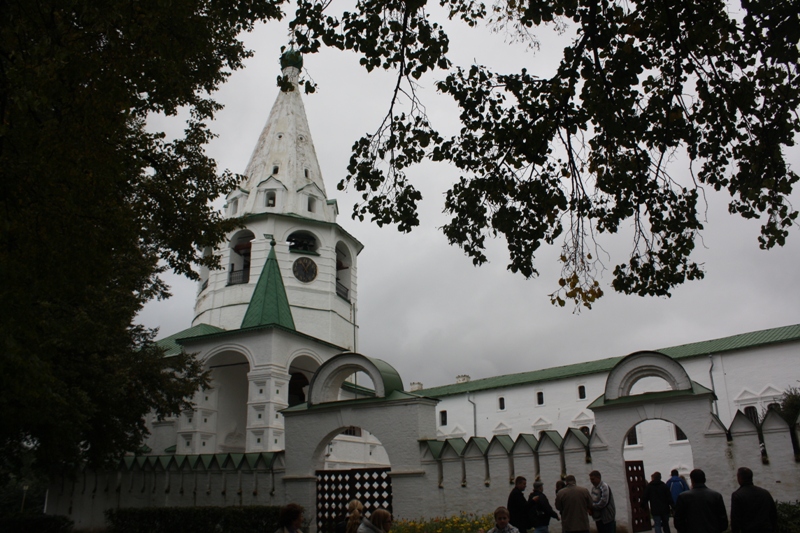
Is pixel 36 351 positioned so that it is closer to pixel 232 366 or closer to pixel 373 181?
pixel 373 181

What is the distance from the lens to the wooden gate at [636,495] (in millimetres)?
11492

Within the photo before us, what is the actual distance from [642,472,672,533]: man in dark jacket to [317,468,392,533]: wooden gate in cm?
472

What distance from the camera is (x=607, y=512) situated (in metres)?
8.85

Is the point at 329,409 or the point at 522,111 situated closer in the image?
the point at 522,111

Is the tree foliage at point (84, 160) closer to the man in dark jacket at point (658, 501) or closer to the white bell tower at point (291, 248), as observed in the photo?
the man in dark jacket at point (658, 501)

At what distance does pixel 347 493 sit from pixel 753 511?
313 inches

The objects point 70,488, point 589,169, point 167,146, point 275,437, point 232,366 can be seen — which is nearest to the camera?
point 589,169

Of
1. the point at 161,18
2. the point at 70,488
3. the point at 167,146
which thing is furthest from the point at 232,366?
the point at 161,18

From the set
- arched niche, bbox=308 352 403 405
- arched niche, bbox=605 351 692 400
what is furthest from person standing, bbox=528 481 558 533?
arched niche, bbox=308 352 403 405

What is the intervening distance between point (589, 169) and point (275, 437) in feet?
54.6

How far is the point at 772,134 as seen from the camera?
21.6ft

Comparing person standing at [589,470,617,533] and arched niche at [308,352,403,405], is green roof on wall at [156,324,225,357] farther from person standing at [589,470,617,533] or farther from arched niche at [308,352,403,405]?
person standing at [589,470,617,533]

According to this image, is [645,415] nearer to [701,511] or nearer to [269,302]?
[701,511]

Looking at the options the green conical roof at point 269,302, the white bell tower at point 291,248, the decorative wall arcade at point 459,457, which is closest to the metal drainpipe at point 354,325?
the white bell tower at point 291,248
